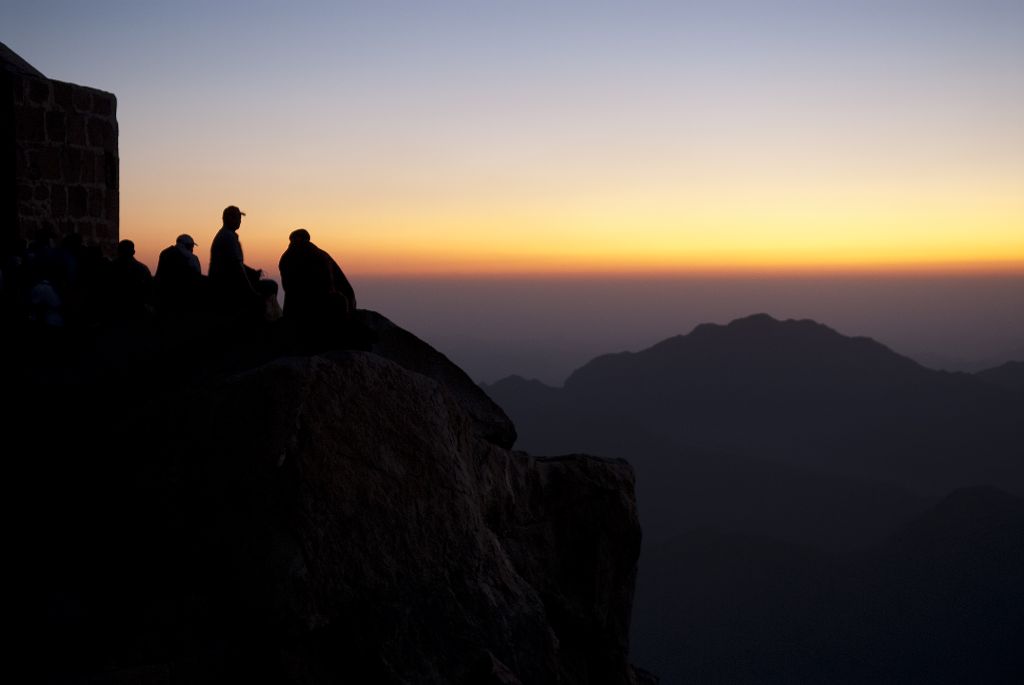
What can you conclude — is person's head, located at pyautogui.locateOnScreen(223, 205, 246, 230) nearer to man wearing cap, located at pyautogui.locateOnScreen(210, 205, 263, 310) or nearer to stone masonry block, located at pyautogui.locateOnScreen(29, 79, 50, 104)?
man wearing cap, located at pyautogui.locateOnScreen(210, 205, 263, 310)

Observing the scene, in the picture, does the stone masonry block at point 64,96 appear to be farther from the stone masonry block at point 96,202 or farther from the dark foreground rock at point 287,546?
the dark foreground rock at point 287,546

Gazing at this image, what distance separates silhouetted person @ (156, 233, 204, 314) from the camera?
13477 millimetres

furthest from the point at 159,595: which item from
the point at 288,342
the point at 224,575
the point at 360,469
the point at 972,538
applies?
the point at 972,538

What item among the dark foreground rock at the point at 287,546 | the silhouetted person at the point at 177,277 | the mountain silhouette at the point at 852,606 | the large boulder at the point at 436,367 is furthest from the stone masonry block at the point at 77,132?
the mountain silhouette at the point at 852,606

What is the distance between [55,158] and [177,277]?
240 inches

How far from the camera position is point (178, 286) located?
13562mm

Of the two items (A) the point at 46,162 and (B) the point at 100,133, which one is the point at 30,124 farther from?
(B) the point at 100,133

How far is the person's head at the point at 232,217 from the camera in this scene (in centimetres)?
1259

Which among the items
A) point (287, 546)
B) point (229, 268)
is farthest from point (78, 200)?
point (287, 546)

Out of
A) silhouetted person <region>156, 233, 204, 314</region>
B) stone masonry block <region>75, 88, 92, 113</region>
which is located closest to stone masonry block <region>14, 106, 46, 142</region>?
stone masonry block <region>75, 88, 92, 113</region>

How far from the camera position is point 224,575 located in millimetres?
7129

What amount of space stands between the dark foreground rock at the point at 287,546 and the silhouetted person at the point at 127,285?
208 inches

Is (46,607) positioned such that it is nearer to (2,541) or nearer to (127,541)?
(127,541)

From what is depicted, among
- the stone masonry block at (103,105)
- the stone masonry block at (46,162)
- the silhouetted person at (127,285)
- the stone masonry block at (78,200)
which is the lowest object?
the silhouetted person at (127,285)
